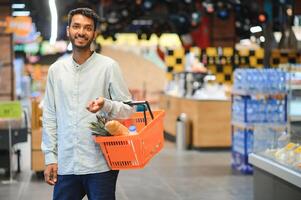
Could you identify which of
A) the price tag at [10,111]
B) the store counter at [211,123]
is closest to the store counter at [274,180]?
the price tag at [10,111]

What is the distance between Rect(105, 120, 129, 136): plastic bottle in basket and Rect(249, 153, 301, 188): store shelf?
2.16 meters

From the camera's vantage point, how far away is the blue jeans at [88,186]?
3447 mm

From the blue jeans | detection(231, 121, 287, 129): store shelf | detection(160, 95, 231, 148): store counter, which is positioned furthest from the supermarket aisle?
the blue jeans

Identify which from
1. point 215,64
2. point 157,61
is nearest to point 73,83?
point 215,64

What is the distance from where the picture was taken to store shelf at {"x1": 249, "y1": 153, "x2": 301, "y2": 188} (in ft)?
16.8

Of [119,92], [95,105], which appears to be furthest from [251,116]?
[95,105]

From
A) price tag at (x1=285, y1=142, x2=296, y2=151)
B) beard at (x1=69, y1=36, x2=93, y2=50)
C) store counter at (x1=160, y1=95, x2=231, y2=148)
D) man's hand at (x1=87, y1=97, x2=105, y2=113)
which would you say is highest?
beard at (x1=69, y1=36, x2=93, y2=50)

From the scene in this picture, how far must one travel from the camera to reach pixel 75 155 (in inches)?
136

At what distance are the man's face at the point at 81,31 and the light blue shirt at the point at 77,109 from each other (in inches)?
4.6

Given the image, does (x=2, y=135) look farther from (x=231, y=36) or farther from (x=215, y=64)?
(x=231, y=36)

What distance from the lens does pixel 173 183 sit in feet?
27.7

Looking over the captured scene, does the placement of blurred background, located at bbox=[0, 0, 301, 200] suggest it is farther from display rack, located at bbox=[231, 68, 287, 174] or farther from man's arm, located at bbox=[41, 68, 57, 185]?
man's arm, located at bbox=[41, 68, 57, 185]

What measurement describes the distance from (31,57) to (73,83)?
26422 mm

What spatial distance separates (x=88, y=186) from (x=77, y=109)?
43 cm
